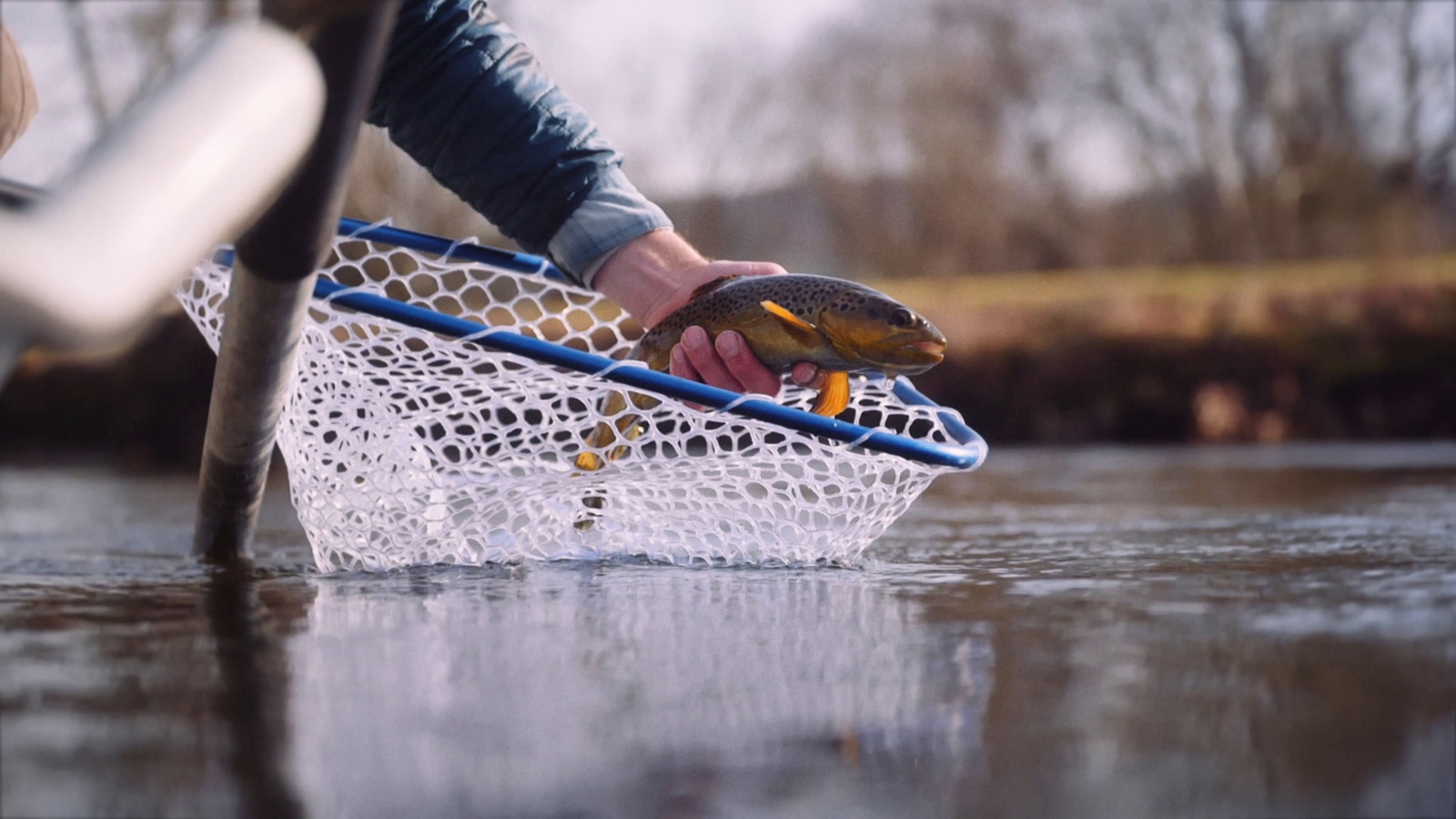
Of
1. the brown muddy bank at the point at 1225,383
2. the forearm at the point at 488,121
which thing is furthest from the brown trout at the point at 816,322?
the brown muddy bank at the point at 1225,383

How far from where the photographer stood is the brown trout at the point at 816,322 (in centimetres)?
170

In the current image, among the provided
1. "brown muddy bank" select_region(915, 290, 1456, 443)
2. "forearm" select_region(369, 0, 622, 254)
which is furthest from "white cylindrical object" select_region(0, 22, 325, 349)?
"brown muddy bank" select_region(915, 290, 1456, 443)

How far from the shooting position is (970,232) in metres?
16.1

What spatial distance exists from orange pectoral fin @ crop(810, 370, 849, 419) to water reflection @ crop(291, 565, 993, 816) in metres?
0.35

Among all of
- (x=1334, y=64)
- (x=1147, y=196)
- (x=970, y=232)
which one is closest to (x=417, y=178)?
(x=970, y=232)

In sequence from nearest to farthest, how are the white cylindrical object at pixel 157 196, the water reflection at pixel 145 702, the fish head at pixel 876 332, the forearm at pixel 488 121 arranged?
the white cylindrical object at pixel 157 196 < the water reflection at pixel 145 702 < the forearm at pixel 488 121 < the fish head at pixel 876 332

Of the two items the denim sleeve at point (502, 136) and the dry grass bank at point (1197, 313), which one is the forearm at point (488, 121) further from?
the dry grass bank at point (1197, 313)

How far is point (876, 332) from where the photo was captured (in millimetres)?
1701

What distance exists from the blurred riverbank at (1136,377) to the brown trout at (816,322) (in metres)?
5.63

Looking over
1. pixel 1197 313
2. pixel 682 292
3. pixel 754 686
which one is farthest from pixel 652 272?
pixel 1197 313

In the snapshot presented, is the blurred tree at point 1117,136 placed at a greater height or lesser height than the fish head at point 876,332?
greater

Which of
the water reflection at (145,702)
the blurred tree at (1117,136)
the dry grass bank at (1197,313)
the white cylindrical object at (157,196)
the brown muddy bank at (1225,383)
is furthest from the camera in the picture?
the blurred tree at (1117,136)

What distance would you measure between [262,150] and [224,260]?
A: 116 centimetres

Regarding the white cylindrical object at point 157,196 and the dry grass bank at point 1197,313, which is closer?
the white cylindrical object at point 157,196
